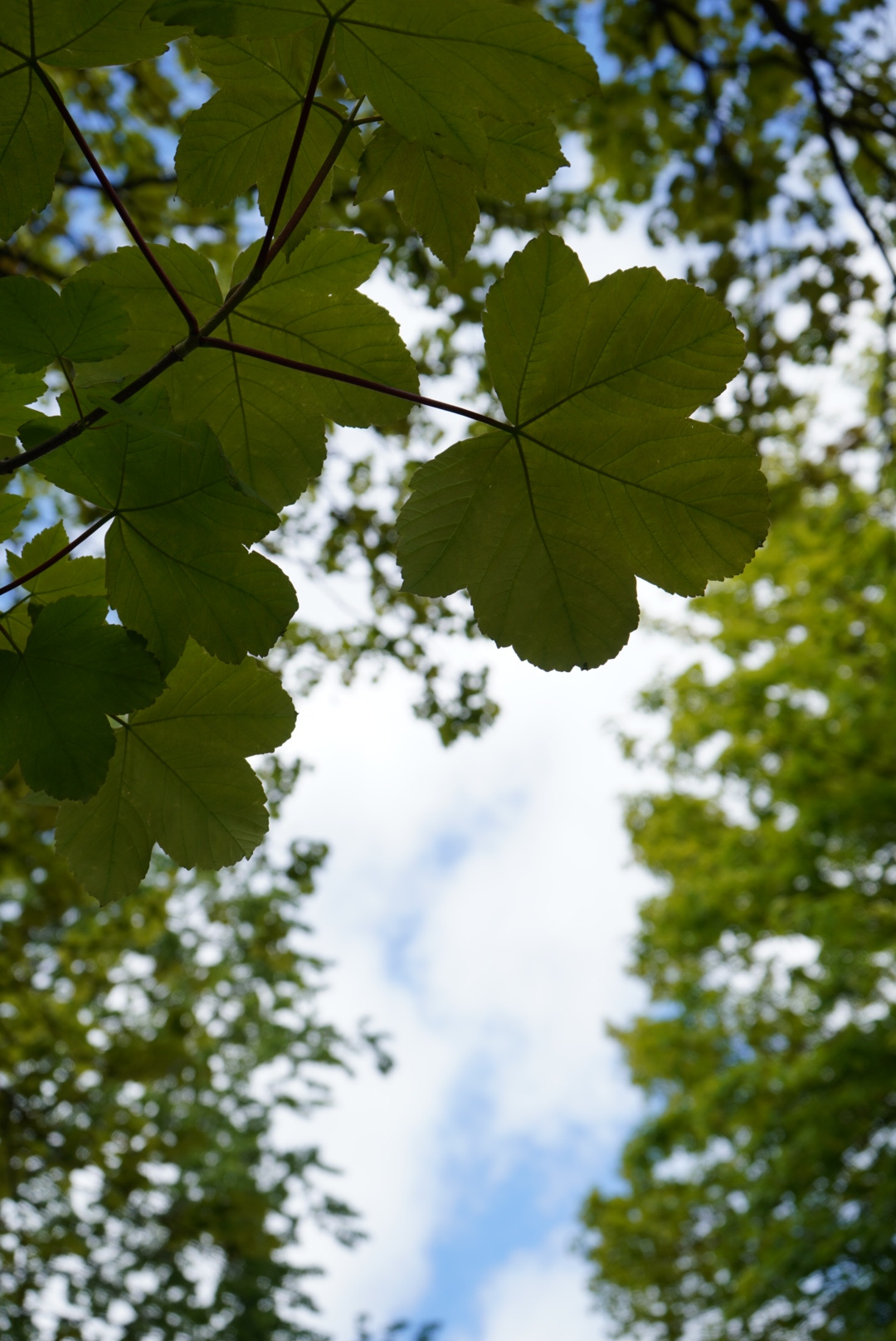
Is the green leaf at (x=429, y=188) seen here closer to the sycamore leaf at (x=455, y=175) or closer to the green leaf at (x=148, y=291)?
the sycamore leaf at (x=455, y=175)

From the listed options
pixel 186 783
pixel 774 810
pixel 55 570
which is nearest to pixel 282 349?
pixel 55 570

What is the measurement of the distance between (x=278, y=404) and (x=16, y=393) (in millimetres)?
199

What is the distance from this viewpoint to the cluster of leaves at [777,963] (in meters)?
6.79

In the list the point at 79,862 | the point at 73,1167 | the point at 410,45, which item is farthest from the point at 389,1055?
the point at 410,45

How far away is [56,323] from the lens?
24.1 inches

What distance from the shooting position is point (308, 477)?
0.82 meters

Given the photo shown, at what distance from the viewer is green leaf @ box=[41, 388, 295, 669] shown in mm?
630

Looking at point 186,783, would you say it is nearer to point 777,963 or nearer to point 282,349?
point 282,349

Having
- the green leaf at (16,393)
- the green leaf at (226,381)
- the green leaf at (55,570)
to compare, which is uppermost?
the green leaf at (226,381)

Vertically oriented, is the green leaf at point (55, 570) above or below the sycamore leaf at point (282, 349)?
below

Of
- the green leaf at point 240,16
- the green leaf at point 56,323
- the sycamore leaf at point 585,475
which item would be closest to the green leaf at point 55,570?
the green leaf at point 56,323

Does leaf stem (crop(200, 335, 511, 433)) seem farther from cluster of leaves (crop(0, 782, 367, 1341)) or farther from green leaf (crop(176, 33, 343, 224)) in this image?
cluster of leaves (crop(0, 782, 367, 1341))

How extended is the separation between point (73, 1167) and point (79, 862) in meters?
3.71

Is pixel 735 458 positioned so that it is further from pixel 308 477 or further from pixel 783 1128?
pixel 783 1128
